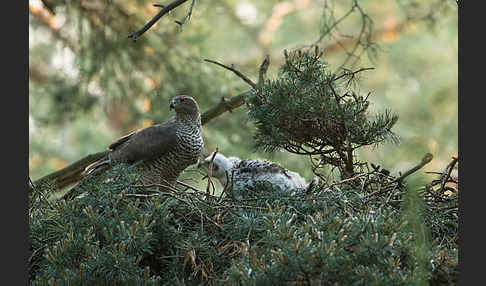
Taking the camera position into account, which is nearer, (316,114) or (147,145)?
(316,114)

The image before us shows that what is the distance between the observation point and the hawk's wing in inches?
132

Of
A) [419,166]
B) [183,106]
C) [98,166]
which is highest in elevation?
[183,106]

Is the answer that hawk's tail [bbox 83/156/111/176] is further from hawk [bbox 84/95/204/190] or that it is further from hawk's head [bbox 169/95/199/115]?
hawk's head [bbox 169/95/199/115]

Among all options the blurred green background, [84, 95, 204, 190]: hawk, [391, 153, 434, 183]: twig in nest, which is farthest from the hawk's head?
[391, 153, 434, 183]: twig in nest

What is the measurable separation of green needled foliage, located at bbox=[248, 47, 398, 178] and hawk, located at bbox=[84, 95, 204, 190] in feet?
2.71

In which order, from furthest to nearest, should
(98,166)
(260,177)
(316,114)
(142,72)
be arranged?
(142,72), (98,166), (260,177), (316,114)

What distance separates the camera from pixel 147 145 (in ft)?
11.0

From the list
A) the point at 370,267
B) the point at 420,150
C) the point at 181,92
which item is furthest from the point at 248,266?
the point at 181,92

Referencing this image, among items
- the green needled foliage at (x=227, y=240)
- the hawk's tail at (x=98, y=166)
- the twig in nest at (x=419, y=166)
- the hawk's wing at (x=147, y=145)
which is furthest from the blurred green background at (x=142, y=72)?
the hawk's tail at (x=98, y=166)

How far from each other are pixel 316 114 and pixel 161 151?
3.79 feet

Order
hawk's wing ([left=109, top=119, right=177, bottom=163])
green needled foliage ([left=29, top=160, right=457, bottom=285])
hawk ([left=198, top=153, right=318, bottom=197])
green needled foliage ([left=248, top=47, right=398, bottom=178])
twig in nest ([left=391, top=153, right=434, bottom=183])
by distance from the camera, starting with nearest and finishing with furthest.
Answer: green needled foliage ([left=29, top=160, right=457, bottom=285])
twig in nest ([left=391, top=153, right=434, bottom=183])
green needled foliage ([left=248, top=47, right=398, bottom=178])
hawk ([left=198, top=153, right=318, bottom=197])
hawk's wing ([left=109, top=119, right=177, bottom=163])

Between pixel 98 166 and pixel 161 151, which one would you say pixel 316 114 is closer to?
pixel 161 151

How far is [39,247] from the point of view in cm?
213

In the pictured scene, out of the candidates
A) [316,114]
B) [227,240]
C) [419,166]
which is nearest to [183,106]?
[316,114]
